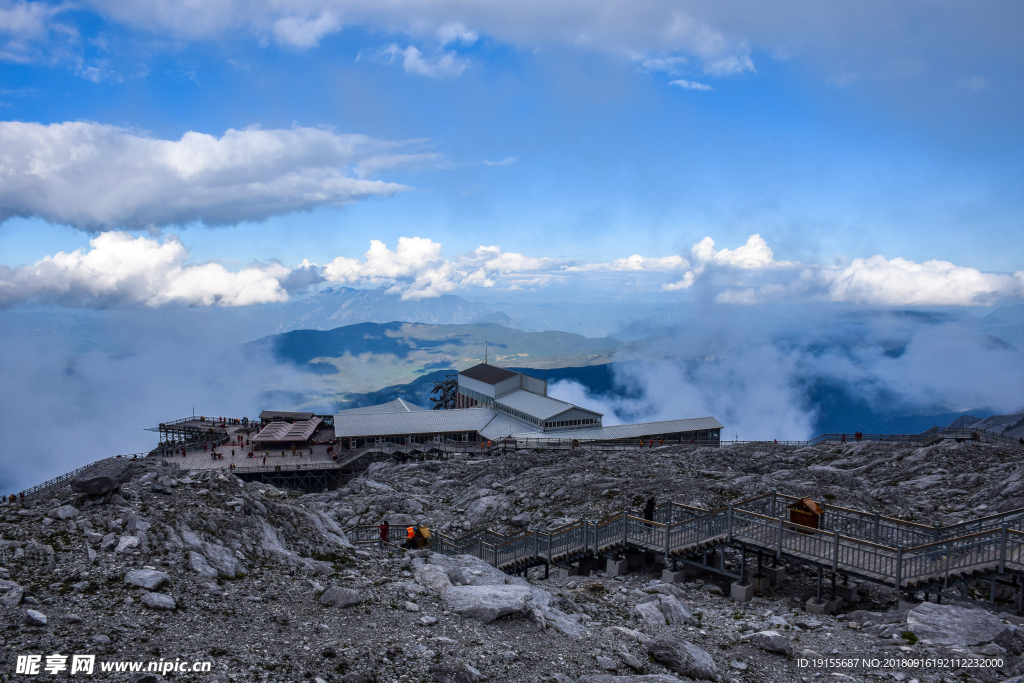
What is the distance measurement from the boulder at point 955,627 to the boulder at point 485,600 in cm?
963

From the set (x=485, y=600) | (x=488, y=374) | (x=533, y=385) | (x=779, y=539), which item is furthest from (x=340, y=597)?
(x=488, y=374)

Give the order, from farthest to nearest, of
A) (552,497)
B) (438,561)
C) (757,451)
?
(757,451) → (552,497) → (438,561)

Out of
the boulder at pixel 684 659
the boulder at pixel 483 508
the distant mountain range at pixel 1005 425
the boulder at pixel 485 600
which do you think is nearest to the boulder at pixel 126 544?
the boulder at pixel 485 600

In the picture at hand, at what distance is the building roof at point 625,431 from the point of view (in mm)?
77188

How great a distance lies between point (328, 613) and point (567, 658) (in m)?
5.63

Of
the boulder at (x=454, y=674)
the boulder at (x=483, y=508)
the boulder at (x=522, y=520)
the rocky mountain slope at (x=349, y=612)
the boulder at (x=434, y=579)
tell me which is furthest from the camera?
the boulder at (x=483, y=508)

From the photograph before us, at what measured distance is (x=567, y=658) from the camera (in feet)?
43.4

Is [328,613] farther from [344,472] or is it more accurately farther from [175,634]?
[344,472]

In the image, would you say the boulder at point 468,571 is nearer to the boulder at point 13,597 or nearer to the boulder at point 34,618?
the boulder at point 34,618

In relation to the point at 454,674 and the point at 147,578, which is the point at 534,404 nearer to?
the point at 147,578

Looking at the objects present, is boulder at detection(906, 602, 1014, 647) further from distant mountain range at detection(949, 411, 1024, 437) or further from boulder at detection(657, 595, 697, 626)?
distant mountain range at detection(949, 411, 1024, 437)

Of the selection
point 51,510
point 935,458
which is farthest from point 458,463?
point 51,510

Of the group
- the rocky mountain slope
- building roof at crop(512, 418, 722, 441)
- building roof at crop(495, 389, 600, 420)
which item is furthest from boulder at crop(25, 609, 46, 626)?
building roof at crop(495, 389, 600, 420)

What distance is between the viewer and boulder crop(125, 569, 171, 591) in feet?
46.0
